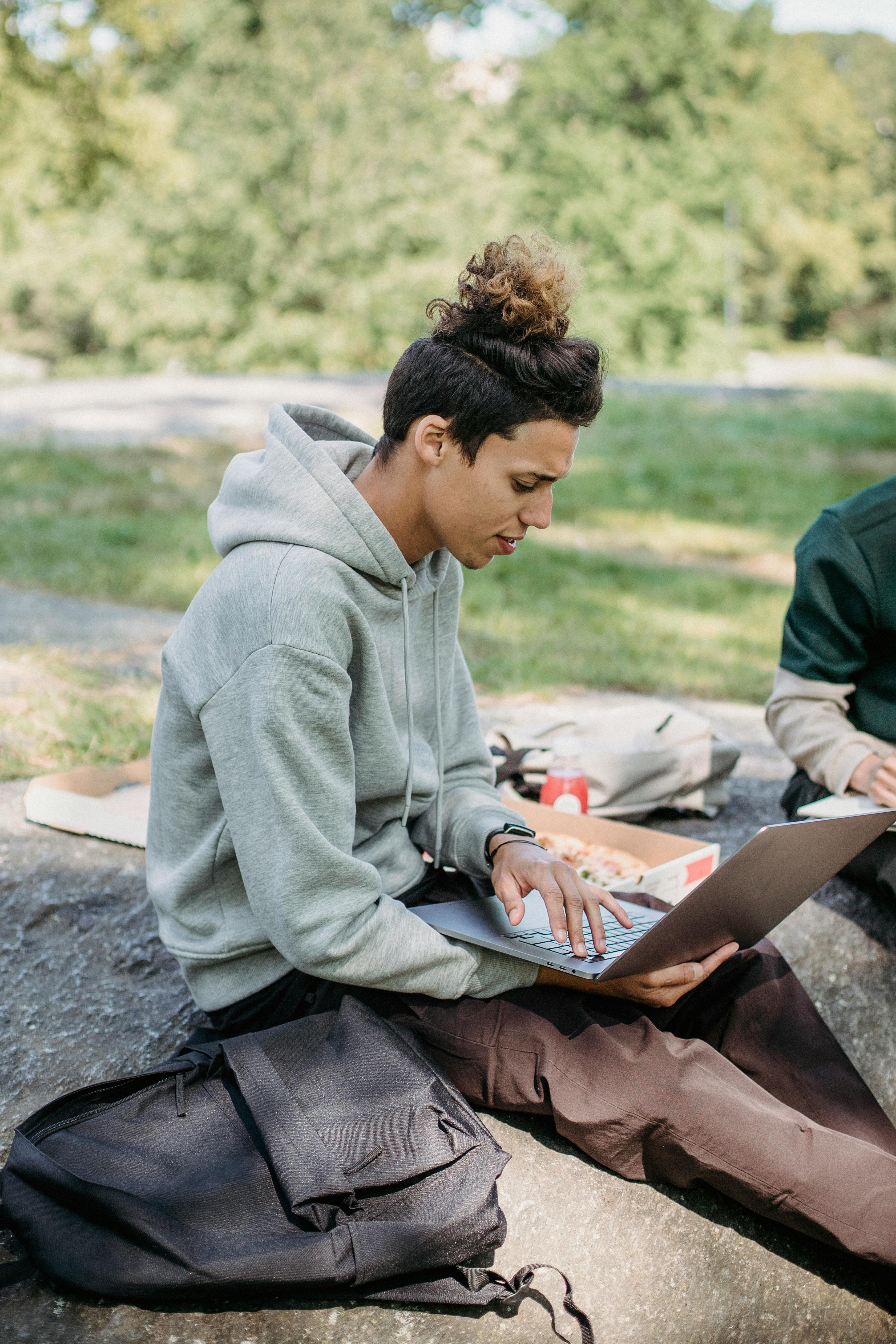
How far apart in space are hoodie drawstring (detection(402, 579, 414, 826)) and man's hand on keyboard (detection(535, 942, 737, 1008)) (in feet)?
1.36

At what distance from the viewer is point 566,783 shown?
3.28 meters

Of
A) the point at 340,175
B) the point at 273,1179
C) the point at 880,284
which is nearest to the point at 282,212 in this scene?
the point at 340,175

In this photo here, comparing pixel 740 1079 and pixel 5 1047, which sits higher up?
pixel 740 1079

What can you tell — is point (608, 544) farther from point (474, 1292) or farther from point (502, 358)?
point (474, 1292)

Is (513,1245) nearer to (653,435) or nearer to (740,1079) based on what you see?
(740,1079)

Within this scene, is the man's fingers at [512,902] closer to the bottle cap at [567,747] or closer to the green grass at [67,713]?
the bottle cap at [567,747]

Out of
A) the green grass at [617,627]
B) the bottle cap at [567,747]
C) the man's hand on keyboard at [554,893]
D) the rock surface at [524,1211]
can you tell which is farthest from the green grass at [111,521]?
the man's hand on keyboard at [554,893]

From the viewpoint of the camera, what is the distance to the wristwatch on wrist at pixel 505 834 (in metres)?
2.24

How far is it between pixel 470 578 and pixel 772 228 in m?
39.4

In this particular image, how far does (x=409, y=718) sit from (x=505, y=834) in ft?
0.97

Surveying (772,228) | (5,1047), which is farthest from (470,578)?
(772,228)

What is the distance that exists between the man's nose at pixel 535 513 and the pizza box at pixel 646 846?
3.09 feet

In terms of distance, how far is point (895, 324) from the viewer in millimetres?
46000

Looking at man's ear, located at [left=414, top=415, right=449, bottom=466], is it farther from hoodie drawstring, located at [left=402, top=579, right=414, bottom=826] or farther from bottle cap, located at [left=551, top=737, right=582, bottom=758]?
bottle cap, located at [left=551, top=737, right=582, bottom=758]
